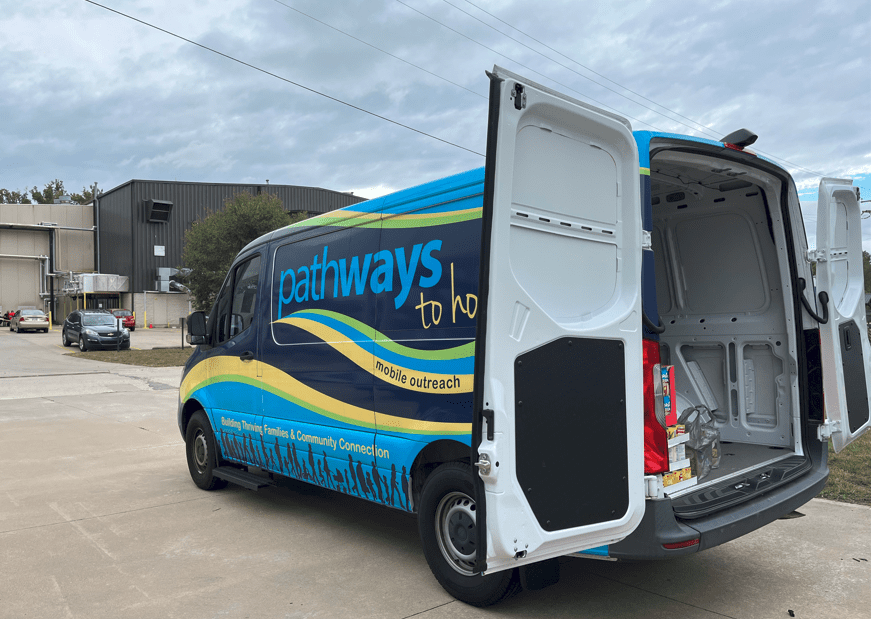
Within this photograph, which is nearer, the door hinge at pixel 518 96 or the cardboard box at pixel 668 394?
the door hinge at pixel 518 96

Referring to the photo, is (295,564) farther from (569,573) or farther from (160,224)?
(160,224)

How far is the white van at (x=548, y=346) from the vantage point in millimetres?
2971

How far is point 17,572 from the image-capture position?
4496 millimetres

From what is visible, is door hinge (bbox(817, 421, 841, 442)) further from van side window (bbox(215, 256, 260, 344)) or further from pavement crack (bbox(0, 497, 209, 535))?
pavement crack (bbox(0, 497, 209, 535))

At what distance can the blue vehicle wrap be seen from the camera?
385 centimetres

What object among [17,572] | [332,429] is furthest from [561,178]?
[17,572]

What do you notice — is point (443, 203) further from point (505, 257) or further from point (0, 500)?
point (0, 500)

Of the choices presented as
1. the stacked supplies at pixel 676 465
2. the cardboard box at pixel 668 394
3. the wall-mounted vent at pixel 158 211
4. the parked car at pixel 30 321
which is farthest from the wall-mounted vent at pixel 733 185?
the wall-mounted vent at pixel 158 211

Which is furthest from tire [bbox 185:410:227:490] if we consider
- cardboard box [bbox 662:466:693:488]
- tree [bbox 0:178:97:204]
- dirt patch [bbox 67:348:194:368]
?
tree [bbox 0:178:97:204]

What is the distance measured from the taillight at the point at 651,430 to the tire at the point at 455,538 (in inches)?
36.7

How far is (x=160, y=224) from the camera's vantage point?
1897 inches

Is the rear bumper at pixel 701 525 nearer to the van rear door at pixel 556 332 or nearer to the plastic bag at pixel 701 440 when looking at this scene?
the van rear door at pixel 556 332

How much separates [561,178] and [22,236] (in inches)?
2255

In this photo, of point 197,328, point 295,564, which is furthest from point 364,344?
point 197,328
